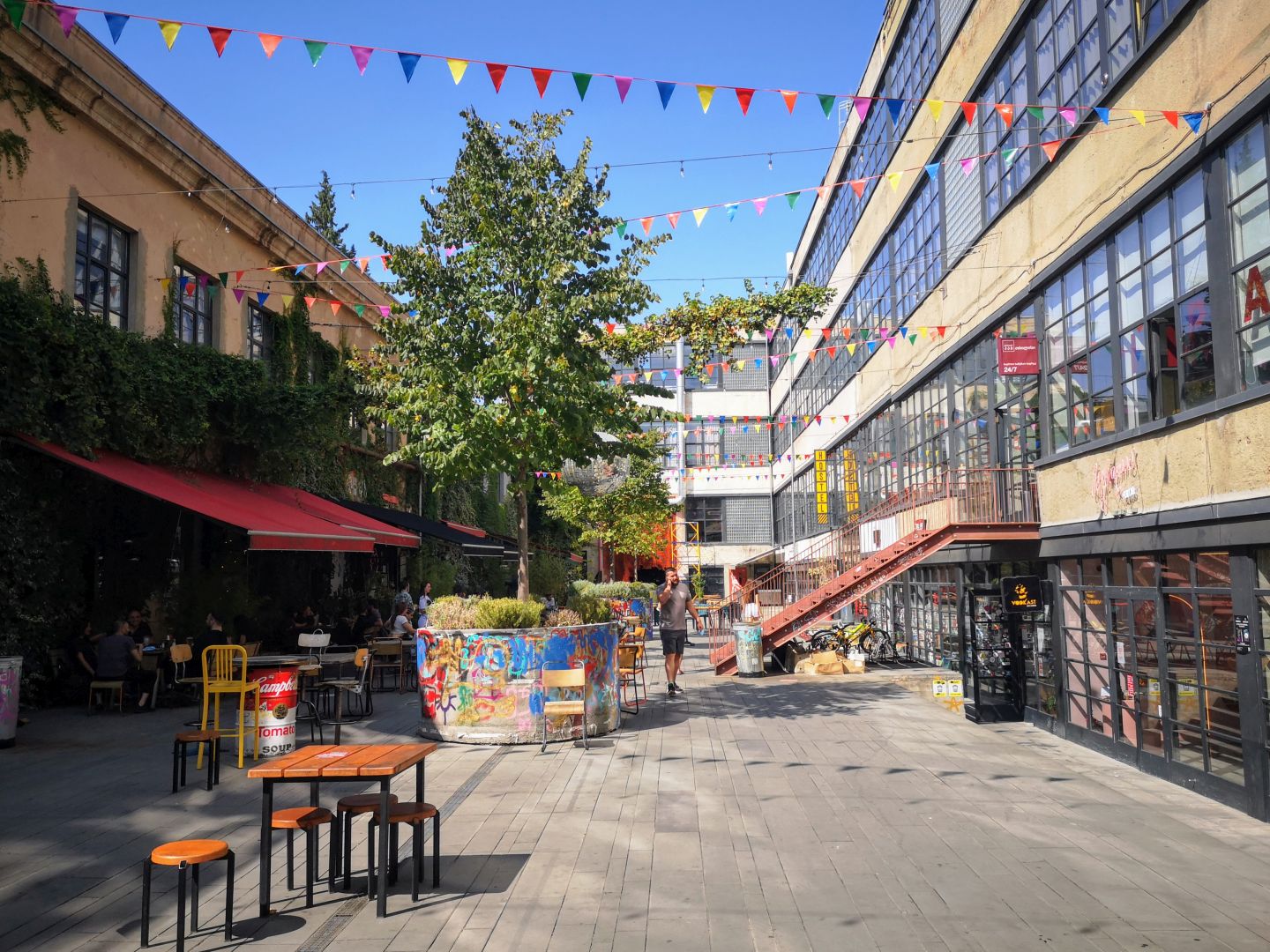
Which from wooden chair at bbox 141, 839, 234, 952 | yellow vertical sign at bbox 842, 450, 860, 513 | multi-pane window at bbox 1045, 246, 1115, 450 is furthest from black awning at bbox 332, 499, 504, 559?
wooden chair at bbox 141, 839, 234, 952

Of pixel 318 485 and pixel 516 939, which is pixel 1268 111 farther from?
pixel 318 485

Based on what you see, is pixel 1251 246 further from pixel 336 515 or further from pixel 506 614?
pixel 336 515

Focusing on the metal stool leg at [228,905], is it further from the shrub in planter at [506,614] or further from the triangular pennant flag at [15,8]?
the triangular pennant flag at [15,8]

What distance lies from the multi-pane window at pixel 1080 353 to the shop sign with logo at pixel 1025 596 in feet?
5.53

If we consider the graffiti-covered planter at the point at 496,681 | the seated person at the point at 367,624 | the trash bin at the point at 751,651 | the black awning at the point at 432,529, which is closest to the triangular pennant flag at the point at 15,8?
the graffiti-covered planter at the point at 496,681

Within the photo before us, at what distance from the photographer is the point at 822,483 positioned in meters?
30.7

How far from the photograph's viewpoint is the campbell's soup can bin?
10016 millimetres

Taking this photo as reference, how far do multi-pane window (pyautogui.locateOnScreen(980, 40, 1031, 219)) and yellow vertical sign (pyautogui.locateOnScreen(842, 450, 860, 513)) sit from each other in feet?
39.2

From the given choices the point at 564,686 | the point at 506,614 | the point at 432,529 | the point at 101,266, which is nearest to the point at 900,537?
the point at 506,614

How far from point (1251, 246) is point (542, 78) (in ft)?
20.2

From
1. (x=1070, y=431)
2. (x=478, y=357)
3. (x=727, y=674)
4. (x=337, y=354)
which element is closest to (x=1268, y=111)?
(x=1070, y=431)

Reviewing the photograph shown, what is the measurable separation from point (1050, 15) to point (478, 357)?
8341 mm

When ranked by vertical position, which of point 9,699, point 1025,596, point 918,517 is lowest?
point 9,699

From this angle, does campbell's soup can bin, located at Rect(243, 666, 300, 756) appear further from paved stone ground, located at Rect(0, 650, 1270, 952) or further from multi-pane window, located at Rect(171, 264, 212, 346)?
multi-pane window, located at Rect(171, 264, 212, 346)
